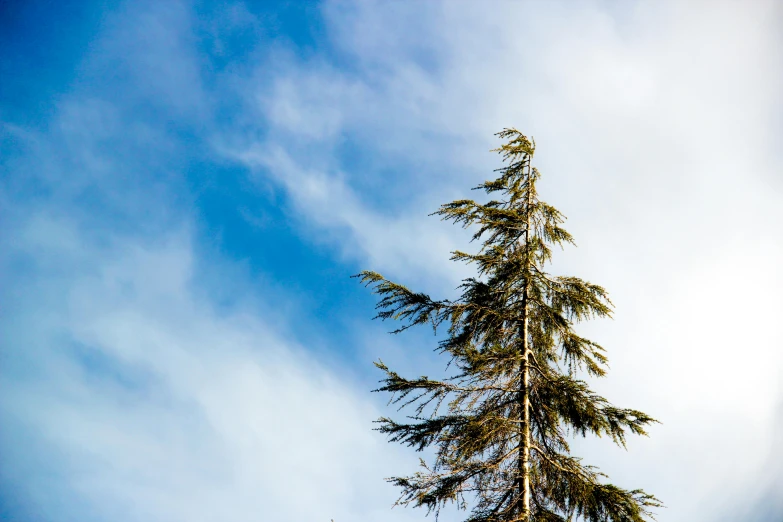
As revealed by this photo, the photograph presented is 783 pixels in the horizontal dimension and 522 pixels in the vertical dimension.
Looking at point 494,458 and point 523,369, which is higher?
point 523,369

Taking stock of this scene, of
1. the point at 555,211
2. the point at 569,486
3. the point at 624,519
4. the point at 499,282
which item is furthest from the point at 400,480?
the point at 555,211

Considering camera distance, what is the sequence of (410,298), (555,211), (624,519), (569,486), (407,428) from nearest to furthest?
(624,519) < (569,486) < (407,428) < (410,298) < (555,211)

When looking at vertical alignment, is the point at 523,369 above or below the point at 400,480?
above

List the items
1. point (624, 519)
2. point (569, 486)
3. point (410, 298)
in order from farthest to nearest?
point (410, 298) < point (569, 486) < point (624, 519)

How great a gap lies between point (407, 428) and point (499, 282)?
3.81 m

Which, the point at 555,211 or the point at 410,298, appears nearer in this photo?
the point at 410,298

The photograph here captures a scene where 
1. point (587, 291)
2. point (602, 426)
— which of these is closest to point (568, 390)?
point (602, 426)

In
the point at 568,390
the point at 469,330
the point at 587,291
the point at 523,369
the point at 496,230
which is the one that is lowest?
the point at 568,390

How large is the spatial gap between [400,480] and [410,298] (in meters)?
3.71

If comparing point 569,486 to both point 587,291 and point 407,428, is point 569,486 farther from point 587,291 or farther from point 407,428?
point 587,291

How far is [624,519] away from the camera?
24.6 ft

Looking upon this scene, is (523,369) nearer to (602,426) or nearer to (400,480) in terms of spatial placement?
(602,426)

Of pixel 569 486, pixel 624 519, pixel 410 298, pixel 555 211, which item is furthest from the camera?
pixel 555 211

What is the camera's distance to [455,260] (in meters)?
10.0
